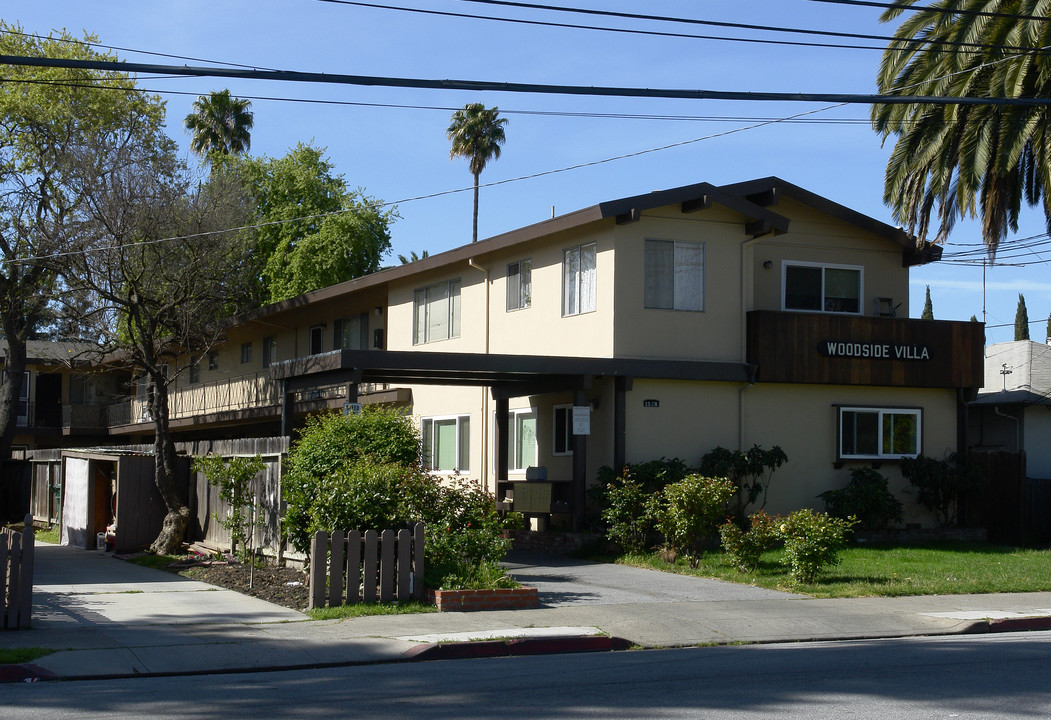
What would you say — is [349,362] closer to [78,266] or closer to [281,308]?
[78,266]

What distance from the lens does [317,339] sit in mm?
34469

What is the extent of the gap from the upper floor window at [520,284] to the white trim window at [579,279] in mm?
1361

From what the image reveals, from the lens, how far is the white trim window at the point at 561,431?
2273 centimetres

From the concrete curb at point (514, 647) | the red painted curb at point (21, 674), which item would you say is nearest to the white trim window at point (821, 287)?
the concrete curb at point (514, 647)

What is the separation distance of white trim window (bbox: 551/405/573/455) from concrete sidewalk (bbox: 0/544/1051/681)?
18.7 ft

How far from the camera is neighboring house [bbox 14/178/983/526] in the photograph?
21.5 m

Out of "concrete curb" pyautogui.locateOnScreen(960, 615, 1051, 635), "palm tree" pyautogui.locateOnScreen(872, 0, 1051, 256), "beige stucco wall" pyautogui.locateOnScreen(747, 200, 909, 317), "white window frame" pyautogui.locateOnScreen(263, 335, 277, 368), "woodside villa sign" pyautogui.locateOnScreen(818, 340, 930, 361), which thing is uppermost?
"palm tree" pyautogui.locateOnScreen(872, 0, 1051, 256)

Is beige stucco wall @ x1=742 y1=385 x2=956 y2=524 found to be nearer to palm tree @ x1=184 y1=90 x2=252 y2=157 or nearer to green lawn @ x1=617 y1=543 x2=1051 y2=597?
green lawn @ x1=617 y1=543 x2=1051 y2=597

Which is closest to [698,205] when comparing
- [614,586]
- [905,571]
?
[905,571]

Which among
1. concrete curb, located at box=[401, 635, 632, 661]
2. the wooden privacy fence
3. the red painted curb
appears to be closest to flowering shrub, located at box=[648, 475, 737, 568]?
the wooden privacy fence

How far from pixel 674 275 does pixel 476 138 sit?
3474 cm

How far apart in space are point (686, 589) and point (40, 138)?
25.6 meters

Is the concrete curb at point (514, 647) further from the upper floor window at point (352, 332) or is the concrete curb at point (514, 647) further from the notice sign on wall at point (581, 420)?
the upper floor window at point (352, 332)

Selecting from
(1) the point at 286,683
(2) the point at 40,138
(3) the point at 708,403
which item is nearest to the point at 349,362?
(3) the point at 708,403
